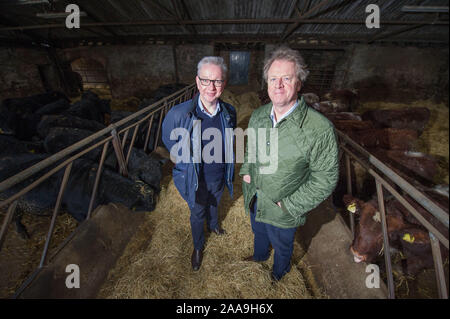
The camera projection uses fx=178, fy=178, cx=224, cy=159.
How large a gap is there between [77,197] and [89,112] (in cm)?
523

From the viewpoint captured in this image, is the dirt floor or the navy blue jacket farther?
the dirt floor

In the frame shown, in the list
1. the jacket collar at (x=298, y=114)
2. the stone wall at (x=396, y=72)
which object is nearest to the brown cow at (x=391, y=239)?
the jacket collar at (x=298, y=114)

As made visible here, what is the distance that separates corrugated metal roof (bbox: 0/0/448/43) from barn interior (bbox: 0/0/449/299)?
2.3 inches

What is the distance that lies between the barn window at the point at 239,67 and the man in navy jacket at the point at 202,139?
11026 mm

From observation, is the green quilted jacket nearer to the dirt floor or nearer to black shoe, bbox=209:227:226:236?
black shoe, bbox=209:227:226:236

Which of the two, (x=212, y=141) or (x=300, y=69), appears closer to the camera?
(x=300, y=69)

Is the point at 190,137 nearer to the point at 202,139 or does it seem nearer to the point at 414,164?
the point at 202,139

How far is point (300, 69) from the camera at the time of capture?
1.39m

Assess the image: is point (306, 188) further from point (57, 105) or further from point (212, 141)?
point (57, 105)

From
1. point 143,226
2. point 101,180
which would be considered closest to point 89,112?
point 101,180

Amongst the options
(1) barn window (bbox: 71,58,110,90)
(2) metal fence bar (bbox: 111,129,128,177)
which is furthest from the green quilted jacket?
(1) barn window (bbox: 71,58,110,90)

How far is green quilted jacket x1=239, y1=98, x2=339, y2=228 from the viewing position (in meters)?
1.35

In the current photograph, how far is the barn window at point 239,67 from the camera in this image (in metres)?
11.5

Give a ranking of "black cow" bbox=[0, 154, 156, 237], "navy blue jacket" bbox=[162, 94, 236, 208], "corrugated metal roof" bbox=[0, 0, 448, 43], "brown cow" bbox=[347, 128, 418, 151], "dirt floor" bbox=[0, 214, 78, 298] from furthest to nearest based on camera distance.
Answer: "corrugated metal roof" bbox=[0, 0, 448, 43] → "brown cow" bbox=[347, 128, 418, 151] → "black cow" bbox=[0, 154, 156, 237] → "dirt floor" bbox=[0, 214, 78, 298] → "navy blue jacket" bbox=[162, 94, 236, 208]
